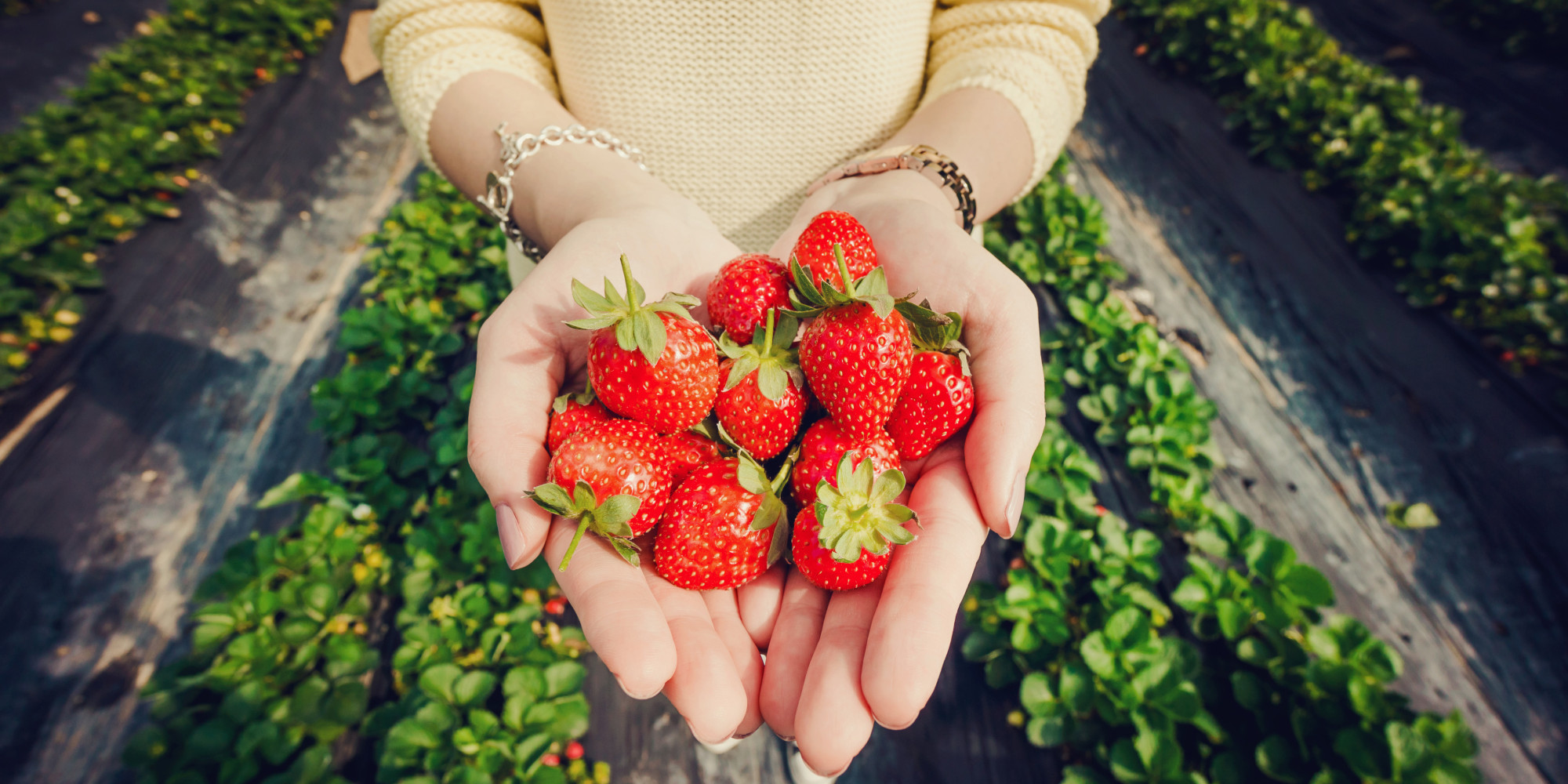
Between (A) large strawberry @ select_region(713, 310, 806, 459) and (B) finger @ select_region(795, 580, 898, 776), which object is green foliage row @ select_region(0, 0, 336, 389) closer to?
(A) large strawberry @ select_region(713, 310, 806, 459)

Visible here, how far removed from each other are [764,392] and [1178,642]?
132 cm

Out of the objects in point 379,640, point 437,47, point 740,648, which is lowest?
point 379,640

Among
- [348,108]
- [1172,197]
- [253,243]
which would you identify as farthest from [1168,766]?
[348,108]

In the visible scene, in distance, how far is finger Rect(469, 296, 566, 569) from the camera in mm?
1137

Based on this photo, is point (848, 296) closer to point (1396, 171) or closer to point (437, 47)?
point (437, 47)

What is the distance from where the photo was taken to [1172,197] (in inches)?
131

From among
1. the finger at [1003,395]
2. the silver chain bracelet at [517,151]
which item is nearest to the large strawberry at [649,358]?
the finger at [1003,395]

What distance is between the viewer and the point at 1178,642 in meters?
1.75

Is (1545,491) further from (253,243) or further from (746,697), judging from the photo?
(253,243)

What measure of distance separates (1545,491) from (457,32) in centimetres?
365

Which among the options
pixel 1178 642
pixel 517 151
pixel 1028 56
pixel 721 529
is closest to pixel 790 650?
pixel 721 529

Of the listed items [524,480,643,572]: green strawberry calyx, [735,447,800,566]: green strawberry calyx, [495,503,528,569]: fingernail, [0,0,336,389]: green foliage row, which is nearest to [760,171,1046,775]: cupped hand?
[735,447,800,566]: green strawberry calyx

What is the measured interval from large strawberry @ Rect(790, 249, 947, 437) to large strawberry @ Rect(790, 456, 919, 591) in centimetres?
11

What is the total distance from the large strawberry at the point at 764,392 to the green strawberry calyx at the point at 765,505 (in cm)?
7
